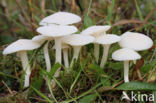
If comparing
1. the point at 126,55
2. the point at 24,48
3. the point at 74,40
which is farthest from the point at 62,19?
the point at 126,55

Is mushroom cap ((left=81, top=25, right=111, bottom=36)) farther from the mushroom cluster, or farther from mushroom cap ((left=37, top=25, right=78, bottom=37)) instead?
mushroom cap ((left=37, top=25, right=78, bottom=37))

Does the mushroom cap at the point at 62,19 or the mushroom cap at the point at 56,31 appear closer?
the mushroom cap at the point at 56,31

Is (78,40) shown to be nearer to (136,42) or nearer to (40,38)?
(40,38)

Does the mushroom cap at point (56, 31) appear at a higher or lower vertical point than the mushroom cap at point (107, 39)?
higher

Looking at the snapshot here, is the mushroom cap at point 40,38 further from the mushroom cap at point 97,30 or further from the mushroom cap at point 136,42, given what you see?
the mushroom cap at point 136,42

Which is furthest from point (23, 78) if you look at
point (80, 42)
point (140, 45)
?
point (140, 45)

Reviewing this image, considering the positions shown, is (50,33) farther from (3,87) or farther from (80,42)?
(3,87)

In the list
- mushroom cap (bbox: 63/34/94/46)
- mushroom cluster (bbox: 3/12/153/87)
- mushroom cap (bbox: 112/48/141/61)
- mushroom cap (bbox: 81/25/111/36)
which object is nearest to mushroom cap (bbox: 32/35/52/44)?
mushroom cluster (bbox: 3/12/153/87)

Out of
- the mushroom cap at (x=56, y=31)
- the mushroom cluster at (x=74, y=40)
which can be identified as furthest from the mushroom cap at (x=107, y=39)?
the mushroom cap at (x=56, y=31)
